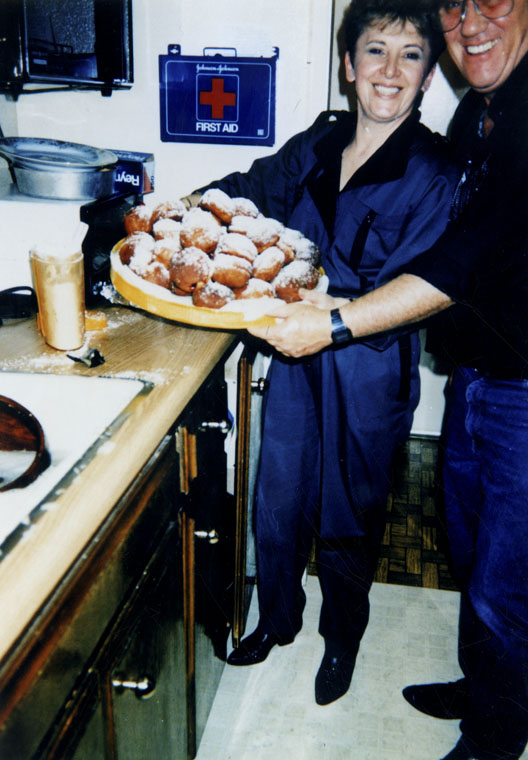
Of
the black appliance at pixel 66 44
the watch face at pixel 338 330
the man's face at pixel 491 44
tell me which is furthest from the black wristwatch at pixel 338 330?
the black appliance at pixel 66 44

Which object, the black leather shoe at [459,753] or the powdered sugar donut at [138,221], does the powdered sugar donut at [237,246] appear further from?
the black leather shoe at [459,753]

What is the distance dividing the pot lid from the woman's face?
604 mm

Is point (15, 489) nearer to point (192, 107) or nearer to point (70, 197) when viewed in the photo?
point (70, 197)

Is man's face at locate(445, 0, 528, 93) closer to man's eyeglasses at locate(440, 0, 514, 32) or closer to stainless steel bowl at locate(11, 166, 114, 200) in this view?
man's eyeglasses at locate(440, 0, 514, 32)

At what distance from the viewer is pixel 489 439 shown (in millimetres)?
1218

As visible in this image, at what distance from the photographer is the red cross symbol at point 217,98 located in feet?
5.66

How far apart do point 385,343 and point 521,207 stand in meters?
0.39

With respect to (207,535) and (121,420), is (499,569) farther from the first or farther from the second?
(121,420)

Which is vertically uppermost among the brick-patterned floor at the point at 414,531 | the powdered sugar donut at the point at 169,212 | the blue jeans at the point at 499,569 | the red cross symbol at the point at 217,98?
the red cross symbol at the point at 217,98

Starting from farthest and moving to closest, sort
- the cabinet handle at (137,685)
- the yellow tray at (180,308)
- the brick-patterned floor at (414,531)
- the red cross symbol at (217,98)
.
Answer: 1. the brick-patterned floor at (414,531)
2. the red cross symbol at (217,98)
3. the yellow tray at (180,308)
4. the cabinet handle at (137,685)

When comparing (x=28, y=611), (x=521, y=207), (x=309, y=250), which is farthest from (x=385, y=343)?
(x=28, y=611)

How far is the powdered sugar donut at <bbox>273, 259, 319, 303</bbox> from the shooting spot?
3.93ft

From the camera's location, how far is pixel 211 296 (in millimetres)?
1108

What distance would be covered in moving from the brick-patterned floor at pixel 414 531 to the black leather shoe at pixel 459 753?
58 cm
